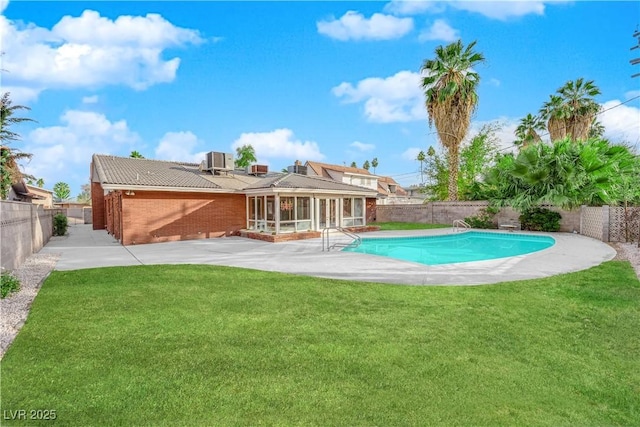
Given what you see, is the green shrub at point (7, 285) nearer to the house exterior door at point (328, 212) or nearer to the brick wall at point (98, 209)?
the house exterior door at point (328, 212)

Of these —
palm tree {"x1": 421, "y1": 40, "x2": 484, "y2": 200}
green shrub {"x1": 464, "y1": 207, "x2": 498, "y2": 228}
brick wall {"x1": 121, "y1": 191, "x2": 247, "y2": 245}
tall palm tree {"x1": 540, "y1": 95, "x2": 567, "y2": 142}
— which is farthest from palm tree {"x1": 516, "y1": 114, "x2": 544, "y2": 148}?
brick wall {"x1": 121, "y1": 191, "x2": 247, "y2": 245}

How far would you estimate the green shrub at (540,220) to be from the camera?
20.2m

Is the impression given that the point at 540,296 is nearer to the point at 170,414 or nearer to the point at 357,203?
the point at 170,414

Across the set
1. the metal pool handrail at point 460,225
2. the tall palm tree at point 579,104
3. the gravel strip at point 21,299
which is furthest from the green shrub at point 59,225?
the tall palm tree at point 579,104

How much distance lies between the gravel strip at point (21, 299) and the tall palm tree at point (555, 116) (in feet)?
115

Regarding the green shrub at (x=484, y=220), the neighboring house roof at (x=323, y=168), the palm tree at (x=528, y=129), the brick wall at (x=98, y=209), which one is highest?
the palm tree at (x=528, y=129)

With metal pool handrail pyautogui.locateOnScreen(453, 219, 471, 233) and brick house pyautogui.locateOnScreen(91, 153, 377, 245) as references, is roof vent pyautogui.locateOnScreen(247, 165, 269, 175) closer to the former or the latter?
brick house pyautogui.locateOnScreen(91, 153, 377, 245)

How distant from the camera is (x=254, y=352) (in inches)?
169

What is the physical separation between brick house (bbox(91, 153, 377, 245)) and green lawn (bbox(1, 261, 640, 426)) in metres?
10.2

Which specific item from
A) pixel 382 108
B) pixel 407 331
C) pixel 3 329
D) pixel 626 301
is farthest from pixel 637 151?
pixel 3 329

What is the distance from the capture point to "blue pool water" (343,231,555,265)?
13787mm

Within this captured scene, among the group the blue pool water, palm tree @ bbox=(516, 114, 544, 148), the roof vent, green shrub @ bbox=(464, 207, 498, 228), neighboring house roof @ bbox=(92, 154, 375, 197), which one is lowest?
the blue pool water

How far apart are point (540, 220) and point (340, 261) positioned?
53.4ft

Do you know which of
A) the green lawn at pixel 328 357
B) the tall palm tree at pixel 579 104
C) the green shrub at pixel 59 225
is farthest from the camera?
the tall palm tree at pixel 579 104
